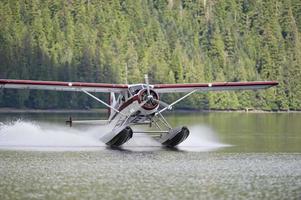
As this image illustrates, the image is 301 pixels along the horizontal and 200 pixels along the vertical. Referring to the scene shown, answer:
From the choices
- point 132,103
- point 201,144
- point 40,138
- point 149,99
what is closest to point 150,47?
point 40,138

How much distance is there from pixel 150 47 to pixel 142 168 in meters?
105

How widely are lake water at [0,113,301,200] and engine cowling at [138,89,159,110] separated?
59.5 inches

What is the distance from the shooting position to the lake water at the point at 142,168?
893 inches

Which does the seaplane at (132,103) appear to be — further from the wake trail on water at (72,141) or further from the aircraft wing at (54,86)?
the wake trail on water at (72,141)

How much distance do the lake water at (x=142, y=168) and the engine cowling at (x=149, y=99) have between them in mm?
1513

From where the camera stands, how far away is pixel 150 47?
133 meters

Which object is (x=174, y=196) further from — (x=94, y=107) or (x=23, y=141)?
(x=94, y=107)

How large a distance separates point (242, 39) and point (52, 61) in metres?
74.8

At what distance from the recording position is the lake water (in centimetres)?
2269

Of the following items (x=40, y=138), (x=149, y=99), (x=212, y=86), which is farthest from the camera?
(x=40, y=138)

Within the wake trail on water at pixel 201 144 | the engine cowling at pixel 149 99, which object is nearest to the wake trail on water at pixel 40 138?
the engine cowling at pixel 149 99

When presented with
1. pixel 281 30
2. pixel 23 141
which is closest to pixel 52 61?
pixel 23 141

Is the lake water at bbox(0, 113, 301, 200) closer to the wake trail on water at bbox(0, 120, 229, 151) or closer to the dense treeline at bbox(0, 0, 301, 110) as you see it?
the wake trail on water at bbox(0, 120, 229, 151)

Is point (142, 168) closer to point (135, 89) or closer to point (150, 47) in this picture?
point (135, 89)
